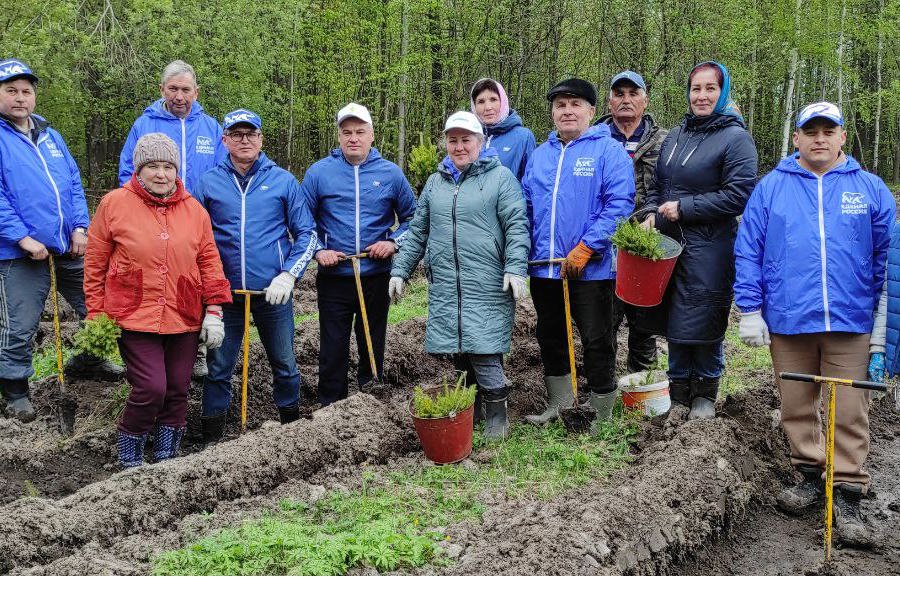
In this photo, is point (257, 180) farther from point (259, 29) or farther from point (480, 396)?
point (259, 29)

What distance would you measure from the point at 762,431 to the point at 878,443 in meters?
1.13

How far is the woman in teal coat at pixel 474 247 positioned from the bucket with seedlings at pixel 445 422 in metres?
0.38

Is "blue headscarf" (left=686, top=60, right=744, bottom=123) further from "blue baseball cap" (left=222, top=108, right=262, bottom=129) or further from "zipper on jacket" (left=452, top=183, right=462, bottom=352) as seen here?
"blue baseball cap" (left=222, top=108, right=262, bottom=129)

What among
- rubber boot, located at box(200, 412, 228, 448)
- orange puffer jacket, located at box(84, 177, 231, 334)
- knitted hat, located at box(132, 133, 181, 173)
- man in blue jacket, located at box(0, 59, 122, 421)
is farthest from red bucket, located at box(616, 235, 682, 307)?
man in blue jacket, located at box(0, 59, 122, 421)

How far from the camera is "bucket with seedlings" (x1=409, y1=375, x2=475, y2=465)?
447cm

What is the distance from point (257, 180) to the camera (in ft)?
16.7

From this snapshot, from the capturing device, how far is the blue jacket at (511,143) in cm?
531

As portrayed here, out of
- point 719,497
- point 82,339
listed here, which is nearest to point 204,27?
point 82,339

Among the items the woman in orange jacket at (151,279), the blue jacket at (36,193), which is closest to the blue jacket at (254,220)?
the woman in orange jacket at (151,279)

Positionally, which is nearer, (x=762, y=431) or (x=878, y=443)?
(x=762, y=431)

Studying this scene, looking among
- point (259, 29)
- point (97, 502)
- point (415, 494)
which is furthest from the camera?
point (259, 29)

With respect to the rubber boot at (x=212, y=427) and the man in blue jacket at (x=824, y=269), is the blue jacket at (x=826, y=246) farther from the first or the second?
the rubber boot at (x=212, y=427)

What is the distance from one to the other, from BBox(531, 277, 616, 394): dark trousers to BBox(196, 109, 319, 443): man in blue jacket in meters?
1.63

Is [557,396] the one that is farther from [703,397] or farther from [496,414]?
[703,397]
